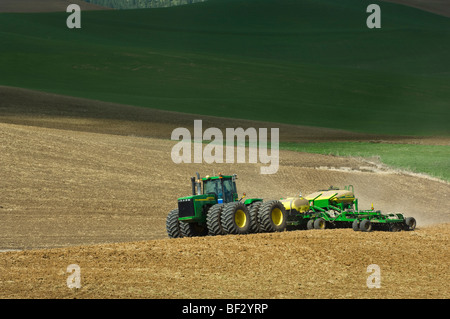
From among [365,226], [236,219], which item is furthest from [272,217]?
[365,226]

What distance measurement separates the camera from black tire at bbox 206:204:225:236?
20.8 m

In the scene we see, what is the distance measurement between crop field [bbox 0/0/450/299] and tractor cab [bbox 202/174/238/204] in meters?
1.80

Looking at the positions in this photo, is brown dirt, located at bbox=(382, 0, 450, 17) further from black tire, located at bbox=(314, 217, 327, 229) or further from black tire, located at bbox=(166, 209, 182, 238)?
black tire, located at bbox=(166, 209, 182, 238)

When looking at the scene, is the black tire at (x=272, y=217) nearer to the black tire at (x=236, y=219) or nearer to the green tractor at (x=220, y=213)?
the green tractor at (x=220, y=213)

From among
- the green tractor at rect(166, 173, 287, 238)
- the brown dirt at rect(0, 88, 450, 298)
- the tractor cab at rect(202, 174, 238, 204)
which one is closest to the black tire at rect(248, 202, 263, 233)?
the green tractor at rect(166, 173, 287, 238)

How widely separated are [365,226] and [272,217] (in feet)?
10.8

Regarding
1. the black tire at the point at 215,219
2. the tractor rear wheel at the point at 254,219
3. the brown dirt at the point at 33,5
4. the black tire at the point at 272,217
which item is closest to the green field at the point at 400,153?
the black tire at the point at 272,217

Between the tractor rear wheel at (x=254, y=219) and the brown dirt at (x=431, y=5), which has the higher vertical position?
the brown dirt at (x=431, y=5)

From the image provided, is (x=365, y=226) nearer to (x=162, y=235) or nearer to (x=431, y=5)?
(x=162, y=235)

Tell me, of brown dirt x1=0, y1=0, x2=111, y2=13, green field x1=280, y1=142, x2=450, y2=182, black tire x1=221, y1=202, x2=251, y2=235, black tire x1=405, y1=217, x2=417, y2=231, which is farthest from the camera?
brown dirt x1=0, y1=0, x2=111, y2=13

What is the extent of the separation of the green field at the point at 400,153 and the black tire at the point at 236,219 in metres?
21.4

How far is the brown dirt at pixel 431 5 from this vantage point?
16300cm
